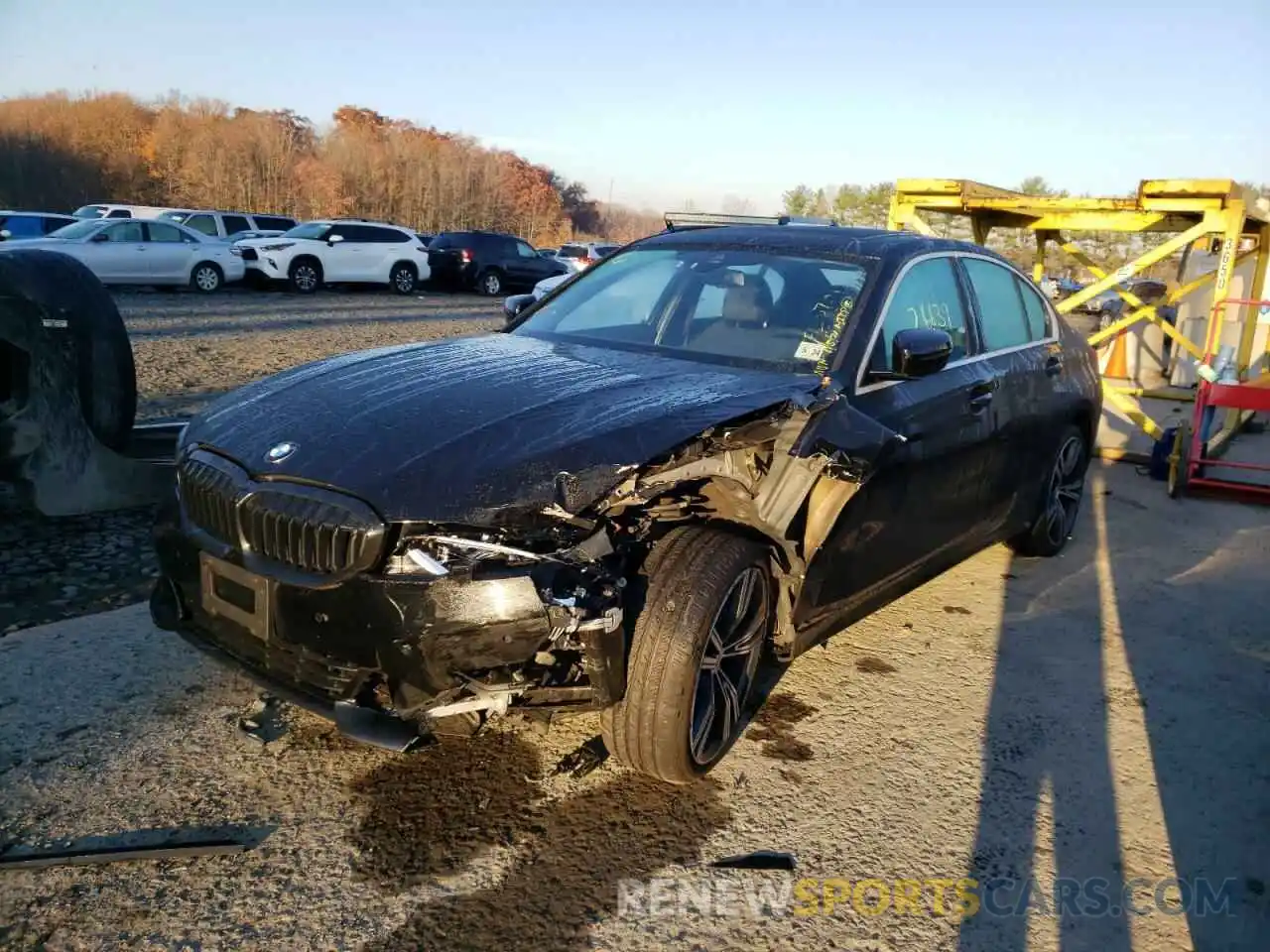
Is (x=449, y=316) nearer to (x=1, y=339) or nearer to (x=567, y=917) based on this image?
(x=1, y=339)

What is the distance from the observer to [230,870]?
8.31 feet

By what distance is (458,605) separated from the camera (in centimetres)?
244

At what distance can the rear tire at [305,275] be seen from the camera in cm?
2035

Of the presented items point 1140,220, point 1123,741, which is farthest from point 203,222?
point 1123,741

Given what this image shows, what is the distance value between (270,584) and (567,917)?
119 cm

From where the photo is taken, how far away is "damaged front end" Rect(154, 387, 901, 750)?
8.05 feet

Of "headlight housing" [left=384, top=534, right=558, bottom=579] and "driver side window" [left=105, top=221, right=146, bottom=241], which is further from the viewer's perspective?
"driver side window" [left=105, top=221, right=146, bottom=241]

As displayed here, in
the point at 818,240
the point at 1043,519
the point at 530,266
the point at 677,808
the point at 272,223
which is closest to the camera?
the point at 677,808

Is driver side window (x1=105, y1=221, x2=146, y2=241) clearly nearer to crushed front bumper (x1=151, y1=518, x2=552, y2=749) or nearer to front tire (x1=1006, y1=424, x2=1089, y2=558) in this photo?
front tire (x1=1006, y1=424, x2=1089, y2=558)

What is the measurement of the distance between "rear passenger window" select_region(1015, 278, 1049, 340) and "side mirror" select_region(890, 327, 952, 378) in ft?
5.30

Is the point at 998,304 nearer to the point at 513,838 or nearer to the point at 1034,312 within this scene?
the point at 1034,312

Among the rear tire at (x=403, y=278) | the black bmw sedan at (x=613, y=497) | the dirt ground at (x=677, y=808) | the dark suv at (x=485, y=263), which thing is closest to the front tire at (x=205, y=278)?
the rear tire at (x=403, y=278)

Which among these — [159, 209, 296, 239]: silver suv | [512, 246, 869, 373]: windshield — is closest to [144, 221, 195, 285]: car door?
[159, 209, 296, 239]: silver suv

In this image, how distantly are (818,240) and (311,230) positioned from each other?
19.2m
